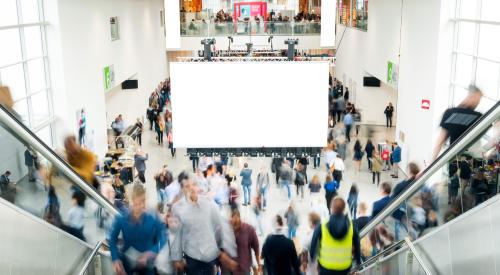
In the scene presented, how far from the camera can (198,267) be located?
5.36m

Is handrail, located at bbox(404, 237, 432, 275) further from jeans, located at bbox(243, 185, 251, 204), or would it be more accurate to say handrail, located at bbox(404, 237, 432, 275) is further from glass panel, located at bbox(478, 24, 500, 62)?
jeans, located at bbox(243, 185, 251, 204)

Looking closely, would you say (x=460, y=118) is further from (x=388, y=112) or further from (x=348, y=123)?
(x=388, y=112)

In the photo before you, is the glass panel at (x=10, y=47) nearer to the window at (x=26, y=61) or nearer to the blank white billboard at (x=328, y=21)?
the window at (x=26, y=61)

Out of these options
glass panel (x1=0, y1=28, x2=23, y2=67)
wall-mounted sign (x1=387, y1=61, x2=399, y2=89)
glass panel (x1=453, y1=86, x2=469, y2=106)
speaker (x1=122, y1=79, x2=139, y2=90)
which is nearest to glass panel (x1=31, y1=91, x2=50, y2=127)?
glass panel (x1=0, y1=28, x2=23, y2=67)

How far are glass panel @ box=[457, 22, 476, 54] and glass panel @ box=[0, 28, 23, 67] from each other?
11161 millimetres

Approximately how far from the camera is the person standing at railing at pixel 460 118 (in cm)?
705

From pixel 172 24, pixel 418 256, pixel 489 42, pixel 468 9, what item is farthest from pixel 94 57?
pixel 418 256

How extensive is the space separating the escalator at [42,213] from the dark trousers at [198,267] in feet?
2.42

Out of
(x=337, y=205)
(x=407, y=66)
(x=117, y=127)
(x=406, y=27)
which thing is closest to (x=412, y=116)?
(x=407, y=66)

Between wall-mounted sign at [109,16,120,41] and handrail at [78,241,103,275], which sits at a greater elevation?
wall-mounted sign at [109,16,120,41]

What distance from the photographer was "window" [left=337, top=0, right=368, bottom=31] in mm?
25638

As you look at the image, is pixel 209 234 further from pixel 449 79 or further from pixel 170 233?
pixel 449 79

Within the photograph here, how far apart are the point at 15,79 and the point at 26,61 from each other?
1.67ft

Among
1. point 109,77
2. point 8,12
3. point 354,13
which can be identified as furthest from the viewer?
point 354,13
